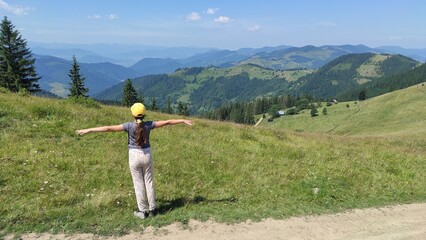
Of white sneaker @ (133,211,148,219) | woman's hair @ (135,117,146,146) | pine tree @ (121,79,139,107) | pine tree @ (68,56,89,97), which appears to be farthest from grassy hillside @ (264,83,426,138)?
woman's hair @ (135,117,146,146)

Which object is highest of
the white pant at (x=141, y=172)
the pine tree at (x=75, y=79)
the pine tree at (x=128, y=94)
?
the white pant at (x=141, y=172)

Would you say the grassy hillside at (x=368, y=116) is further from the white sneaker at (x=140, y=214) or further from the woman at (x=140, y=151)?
the white sneaker at (x=140, y=214)

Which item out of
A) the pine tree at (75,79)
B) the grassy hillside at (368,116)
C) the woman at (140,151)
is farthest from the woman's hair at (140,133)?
the grassy hillside at (368,116)

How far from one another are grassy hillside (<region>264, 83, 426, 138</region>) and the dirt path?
113m

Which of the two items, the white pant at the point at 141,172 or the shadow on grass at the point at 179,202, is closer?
the white pant at the point at 141,172

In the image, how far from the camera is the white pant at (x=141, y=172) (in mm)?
8984

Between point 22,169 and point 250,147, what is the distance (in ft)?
32.3

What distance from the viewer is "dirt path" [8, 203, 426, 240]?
8.37 meters

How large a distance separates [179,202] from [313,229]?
3905 millimetres

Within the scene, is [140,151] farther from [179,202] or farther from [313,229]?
[313,229]

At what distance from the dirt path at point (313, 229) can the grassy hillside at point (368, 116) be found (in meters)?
113

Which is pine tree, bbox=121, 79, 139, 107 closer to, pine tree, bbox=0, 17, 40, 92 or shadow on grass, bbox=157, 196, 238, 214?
pine tree, bbox=0, 17, 40, 92

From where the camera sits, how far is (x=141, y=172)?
9234 mm

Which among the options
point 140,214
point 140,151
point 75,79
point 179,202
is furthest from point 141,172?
point 75,79
